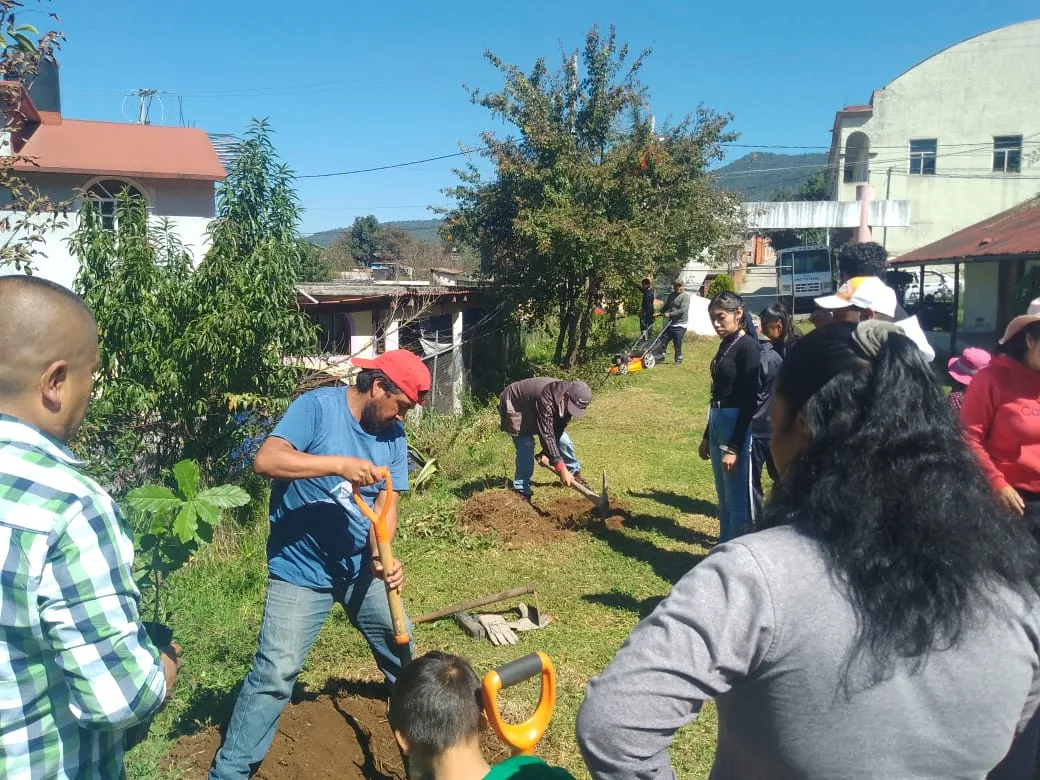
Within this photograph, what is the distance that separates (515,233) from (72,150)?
39.6 ft

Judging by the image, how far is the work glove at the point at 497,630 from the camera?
5.09 metres

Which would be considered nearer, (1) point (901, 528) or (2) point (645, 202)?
(1) point (901, 528)

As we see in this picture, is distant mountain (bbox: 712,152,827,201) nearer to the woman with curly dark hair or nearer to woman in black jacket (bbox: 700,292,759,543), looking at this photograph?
woman in black jacket (bbox: 700,292,759,543)

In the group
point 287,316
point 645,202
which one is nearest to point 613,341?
point 645,202

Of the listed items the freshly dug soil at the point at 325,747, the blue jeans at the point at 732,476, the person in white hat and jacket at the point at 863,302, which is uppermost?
the person in white hat and jacket at the point at 863,302

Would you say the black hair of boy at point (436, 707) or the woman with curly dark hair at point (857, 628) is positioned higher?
the woman with curly dark hair at point (857, 628)

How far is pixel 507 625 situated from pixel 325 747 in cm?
172

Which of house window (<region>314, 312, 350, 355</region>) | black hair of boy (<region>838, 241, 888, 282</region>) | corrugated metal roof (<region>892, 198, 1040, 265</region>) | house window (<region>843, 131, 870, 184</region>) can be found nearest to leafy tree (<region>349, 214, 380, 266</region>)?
house window (<region>843, 131, 870, 184</region>)

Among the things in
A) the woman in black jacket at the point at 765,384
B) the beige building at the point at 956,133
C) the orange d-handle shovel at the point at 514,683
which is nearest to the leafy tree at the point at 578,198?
the woman in black jacket at the point at 765,384

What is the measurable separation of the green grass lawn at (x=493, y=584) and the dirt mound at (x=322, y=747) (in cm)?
15

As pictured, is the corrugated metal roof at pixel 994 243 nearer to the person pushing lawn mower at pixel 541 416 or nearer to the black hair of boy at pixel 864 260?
the person pushing lawn mower at pixel 541 416

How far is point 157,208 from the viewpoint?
20.2 meters

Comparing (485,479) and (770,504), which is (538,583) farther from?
(770,504)

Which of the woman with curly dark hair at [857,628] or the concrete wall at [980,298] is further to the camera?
the concrete wall at [980,298]
